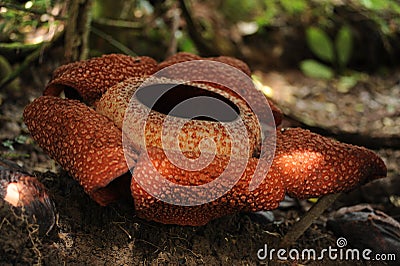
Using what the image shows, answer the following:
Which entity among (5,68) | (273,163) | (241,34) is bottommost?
(241,34)

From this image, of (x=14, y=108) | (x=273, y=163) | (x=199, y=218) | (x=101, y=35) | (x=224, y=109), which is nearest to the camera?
(x=199, y=218)

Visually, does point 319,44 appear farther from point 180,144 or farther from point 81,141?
point 81,141

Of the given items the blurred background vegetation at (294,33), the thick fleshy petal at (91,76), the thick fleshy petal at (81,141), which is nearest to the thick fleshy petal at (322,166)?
the thick fleshy petal at (81,141)

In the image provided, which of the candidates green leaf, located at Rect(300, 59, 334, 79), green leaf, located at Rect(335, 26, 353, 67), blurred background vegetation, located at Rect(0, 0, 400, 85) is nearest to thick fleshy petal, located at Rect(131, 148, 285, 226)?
blurred background vegetation, located at Rect(0, 0, 400, 85)

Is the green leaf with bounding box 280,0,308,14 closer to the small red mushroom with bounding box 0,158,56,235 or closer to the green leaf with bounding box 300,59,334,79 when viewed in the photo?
the green leaf with bounding box 300,59,334,79

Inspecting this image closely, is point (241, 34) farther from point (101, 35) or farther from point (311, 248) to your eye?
point (311, 248)

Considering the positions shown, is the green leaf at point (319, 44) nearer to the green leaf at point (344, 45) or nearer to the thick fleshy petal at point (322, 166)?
the green leaf at point (344, 45)

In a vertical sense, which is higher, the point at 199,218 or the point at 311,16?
the point at 199,218

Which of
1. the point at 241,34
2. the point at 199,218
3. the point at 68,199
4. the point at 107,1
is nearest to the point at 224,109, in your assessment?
the point at 199,218
